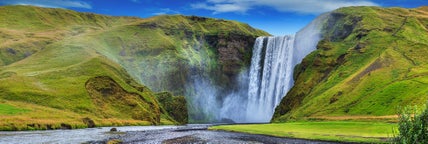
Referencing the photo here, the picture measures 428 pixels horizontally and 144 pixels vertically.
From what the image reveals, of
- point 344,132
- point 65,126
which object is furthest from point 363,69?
point 65,126

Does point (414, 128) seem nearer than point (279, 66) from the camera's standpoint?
Yes

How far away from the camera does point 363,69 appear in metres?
122

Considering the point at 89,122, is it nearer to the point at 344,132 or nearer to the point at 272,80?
the point at 344,132

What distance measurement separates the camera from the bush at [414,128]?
2331cm

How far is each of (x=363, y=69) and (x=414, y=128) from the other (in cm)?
10484

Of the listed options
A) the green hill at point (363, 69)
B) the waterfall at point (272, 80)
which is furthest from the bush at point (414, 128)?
the waterfall at point (272, 80)

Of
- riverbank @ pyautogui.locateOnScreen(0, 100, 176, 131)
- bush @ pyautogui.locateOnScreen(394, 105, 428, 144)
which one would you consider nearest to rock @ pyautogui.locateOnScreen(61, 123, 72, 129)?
riverbank @ pyautogui.locateOnScreen(0, 100, 176, 131)

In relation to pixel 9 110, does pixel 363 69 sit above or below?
above

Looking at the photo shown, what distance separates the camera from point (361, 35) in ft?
495

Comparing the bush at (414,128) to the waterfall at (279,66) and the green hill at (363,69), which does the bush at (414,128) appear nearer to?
the green hill at (363,69)

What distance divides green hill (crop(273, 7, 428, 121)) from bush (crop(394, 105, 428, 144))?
196 feet

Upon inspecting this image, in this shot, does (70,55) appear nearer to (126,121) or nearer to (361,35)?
(126,121)

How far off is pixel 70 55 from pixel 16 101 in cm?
7693

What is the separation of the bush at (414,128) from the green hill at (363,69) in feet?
196
